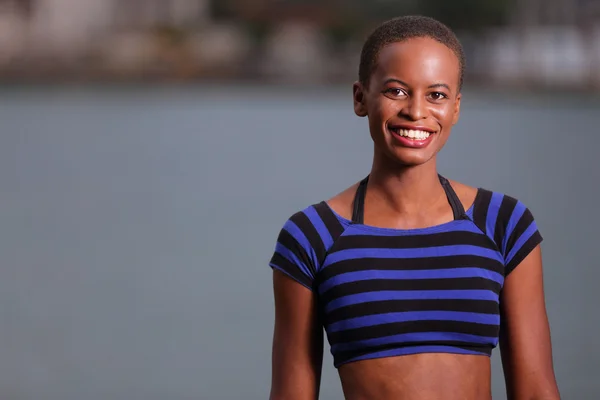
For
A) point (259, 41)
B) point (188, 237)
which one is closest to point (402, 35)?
point (188, 237)

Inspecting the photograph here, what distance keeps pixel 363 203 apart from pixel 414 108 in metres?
0.23

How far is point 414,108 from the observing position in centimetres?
263

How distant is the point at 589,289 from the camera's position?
1234 cm

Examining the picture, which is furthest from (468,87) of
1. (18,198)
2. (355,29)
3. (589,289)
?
(589,289)

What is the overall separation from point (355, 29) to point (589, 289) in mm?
74055

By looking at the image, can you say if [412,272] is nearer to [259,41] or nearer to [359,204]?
[359,204]

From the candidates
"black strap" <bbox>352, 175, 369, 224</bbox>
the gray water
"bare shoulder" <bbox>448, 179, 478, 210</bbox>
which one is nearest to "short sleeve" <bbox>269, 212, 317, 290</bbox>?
"black strap" <bbox>352, 175, 369, 224</bbox>

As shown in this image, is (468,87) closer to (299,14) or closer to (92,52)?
(92,52)

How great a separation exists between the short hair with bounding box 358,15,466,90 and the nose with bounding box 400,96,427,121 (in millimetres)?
112

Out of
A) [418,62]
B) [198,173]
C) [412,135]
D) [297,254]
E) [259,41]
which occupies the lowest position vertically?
[297,254]

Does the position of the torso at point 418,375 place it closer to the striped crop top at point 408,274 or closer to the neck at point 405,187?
the striped crop top at point 408,274

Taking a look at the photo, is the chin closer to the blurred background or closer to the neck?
the neck

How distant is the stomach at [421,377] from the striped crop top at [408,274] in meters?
0.02

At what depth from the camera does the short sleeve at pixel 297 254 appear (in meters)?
2.63
